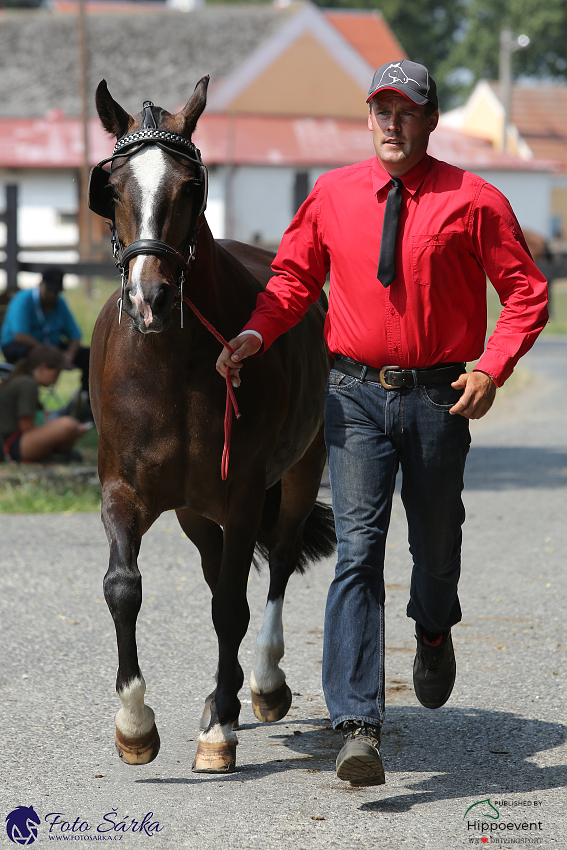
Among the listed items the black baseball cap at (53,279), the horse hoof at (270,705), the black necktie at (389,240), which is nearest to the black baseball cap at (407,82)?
the black necktie at (389,240)

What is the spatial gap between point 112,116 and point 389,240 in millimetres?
1073

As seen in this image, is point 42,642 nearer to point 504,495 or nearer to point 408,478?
point 408,478

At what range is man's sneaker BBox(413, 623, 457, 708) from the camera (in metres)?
4.08

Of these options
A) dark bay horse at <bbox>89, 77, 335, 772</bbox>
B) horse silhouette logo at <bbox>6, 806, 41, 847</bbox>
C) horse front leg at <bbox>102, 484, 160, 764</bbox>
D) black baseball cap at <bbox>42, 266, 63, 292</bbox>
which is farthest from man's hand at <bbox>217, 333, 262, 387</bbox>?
black baseball cap at <bbox>42, 266, 63, 292</bbox>

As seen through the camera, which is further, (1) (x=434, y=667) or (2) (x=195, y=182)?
(1) (x=434, y=667)

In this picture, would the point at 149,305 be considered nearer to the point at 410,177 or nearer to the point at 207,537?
the point at 410,177

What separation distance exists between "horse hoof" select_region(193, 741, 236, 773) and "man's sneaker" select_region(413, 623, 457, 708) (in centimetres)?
74

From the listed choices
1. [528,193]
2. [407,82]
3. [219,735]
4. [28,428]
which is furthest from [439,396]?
[528,193]

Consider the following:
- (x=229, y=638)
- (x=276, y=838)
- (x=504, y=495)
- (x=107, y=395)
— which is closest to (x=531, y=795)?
(x=276, y=838)

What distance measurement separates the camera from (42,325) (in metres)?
11.3

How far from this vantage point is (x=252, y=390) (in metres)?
4.08

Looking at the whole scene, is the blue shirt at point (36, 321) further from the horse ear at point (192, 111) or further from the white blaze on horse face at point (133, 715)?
the white blaze on horse face at point (133, 715)

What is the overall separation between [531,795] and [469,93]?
217ft

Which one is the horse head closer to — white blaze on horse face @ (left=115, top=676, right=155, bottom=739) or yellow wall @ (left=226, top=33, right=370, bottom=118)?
white blaze on horse face @ (left=115, top=676, right=155, bottom=739)
